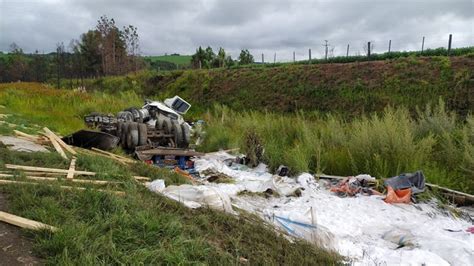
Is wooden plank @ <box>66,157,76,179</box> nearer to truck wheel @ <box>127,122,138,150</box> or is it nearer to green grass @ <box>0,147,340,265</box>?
green grass @ <box>0,147,340,265</box>

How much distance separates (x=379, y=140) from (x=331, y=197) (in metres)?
2.00

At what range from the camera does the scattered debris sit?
19.0 feet

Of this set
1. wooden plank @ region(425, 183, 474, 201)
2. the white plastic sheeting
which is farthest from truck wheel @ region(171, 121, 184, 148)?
wooden plank @ region(425, 183, 474, 201)

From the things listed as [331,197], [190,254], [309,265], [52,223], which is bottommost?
[331,197]

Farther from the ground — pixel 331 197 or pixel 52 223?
pixel 52 223

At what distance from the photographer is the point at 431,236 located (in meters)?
3.81

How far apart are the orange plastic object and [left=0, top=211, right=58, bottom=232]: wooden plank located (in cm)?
444

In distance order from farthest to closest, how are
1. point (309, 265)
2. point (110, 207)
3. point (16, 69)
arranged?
point (16, 69)
point (110, 207)
point (309, 265)

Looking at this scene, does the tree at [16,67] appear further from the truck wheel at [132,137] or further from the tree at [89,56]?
the truck wheel at [132,137]

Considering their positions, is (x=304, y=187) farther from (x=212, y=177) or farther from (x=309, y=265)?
(x=309, y=265)

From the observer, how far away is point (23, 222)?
2.58m

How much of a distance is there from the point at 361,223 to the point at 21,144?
596 centimetres

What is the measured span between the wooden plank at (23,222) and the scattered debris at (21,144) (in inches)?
136

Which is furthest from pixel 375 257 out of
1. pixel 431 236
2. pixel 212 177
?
pixel 212 177
